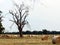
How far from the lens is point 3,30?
79.8m

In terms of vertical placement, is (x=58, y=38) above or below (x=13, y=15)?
above

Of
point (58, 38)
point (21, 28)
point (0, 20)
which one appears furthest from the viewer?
point (0, 20)

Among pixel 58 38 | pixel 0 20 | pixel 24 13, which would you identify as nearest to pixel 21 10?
pixel 24 13

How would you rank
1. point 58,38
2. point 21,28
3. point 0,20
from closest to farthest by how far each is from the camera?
point 58,38
point 21,28
point 0,20

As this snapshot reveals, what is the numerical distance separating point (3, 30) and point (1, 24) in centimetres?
255

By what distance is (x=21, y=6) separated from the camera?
200 feet

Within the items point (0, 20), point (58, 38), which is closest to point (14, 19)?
point (0, 20)

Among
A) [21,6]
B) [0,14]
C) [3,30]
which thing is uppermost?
[21,6]

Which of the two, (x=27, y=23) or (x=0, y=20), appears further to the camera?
(x=0, y=20)

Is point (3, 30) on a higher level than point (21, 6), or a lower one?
lower

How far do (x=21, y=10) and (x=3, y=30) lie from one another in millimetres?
21562

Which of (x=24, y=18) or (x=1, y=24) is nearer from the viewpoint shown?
(x=24, y=18)

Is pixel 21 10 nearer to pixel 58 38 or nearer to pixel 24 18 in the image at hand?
pixel 24 18

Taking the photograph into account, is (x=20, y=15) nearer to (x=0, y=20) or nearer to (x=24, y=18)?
(x=24, y=18)
